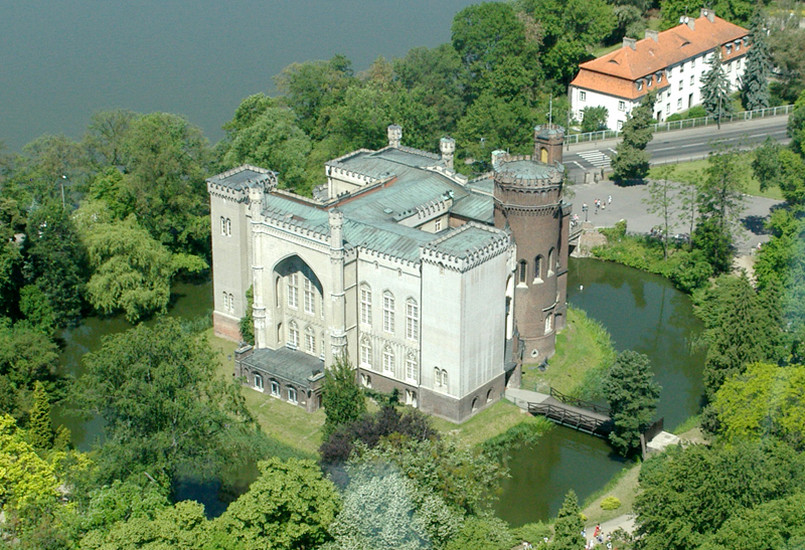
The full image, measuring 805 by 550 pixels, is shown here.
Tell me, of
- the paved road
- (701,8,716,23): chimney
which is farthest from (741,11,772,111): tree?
(701,8,716,23): chimney

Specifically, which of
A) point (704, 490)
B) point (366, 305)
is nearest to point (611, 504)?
point (704, 490)

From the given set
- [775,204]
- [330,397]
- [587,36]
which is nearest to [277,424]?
[330,397]

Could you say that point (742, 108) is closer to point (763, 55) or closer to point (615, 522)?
point (763, 55)

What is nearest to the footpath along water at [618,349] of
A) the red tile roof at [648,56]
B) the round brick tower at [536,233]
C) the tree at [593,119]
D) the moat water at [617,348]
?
the moat water at [617,348]

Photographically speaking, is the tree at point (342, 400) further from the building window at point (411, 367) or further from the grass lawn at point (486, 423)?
the building window at point (411, 367)

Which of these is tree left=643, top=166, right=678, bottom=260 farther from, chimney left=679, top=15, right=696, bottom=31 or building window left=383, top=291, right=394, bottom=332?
building window left=383, top=291, right=394, bottom=332

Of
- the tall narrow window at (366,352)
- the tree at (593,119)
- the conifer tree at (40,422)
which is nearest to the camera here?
the conifer tree at (40,422)
